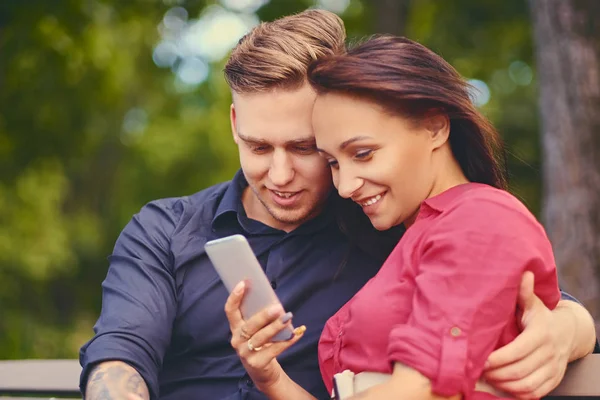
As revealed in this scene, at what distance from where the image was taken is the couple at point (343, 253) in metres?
2.18

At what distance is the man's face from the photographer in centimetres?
302

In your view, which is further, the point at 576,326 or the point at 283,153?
the point at 283,153

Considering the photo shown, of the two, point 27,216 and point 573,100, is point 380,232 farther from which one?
point 27,216

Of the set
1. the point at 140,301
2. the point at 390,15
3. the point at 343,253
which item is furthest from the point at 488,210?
the point at 390,15

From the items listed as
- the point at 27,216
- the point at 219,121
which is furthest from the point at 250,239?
the point at 219,121

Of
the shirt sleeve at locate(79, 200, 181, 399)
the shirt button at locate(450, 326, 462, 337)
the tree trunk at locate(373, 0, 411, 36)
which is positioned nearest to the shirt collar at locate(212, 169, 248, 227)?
the shirt sleeve at locate(79, 200, 181, 399)

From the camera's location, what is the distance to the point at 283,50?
10.4 ft

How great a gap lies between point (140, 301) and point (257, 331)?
63 cm

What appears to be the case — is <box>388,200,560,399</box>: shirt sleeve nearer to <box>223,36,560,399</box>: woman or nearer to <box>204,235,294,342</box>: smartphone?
<box>223,36,560,399</box>: woman

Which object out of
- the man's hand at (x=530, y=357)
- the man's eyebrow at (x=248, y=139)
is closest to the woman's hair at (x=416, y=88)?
the man's eyebrow at (x=248, y=139)

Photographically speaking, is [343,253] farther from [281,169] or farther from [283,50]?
[283,50]

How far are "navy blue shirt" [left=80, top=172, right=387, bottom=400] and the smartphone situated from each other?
53 cm

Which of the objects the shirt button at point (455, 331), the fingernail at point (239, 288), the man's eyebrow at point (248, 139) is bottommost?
the fingernail at point (239, 288)

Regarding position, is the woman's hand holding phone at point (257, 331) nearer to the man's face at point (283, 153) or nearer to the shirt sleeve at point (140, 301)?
the shirt sleeve at point (140, 301)
